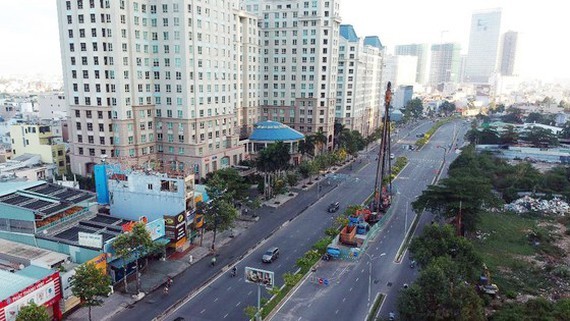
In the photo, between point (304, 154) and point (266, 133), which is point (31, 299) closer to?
point (266, 133)

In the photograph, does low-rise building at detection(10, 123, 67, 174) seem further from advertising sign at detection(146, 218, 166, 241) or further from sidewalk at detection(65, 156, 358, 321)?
advertising sign at detection(146, 218, 166, 241)

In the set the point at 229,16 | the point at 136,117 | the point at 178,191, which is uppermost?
the point at 229,16

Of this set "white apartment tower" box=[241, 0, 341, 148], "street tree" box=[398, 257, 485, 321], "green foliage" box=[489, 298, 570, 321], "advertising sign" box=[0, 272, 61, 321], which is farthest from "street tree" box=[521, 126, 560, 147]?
"advertising sign" box=[0, 272, 61, 321]

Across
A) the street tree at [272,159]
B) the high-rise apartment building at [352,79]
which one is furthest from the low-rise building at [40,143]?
the high-rise apartment building at [352,79]

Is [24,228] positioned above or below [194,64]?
below

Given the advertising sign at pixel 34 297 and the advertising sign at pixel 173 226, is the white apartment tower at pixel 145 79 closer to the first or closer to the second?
the advertising sign at pixel 173 226

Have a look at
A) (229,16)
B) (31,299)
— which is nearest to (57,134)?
(229,16)
